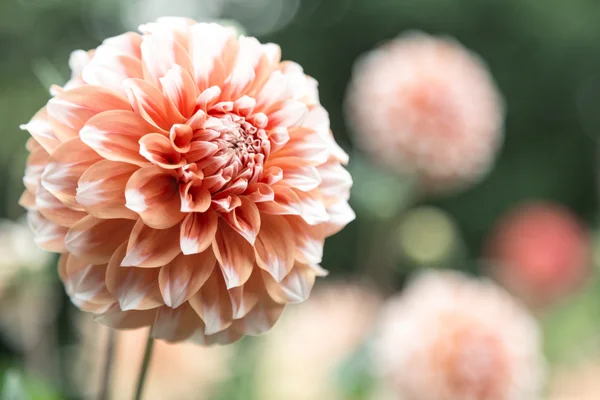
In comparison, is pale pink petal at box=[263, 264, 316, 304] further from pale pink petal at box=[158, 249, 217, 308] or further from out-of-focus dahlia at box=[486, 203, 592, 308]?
out-of-focus dahlia at box=[486, 203, 592, 308]

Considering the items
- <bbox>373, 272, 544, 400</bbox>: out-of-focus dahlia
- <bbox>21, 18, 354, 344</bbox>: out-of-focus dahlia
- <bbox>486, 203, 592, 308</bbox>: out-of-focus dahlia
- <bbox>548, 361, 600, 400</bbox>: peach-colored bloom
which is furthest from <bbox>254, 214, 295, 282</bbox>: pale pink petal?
<bbox>486, 203, 592, 308</bbox>: out-of-focus dahlia

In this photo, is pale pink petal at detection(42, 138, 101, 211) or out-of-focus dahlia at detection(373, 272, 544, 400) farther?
out-of-focus dahlia at detection(373, 272, 544, 400)

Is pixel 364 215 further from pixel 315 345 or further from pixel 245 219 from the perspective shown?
pixel 245 219

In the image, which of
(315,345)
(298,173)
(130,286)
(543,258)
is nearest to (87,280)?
(130,286)

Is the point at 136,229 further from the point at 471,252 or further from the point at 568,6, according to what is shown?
the point at 568,6

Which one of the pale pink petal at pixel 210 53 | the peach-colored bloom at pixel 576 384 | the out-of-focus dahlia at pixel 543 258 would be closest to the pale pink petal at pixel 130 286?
the pale pink petal at pixel 210 53

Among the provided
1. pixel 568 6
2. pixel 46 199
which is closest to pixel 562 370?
pixel 46 199
